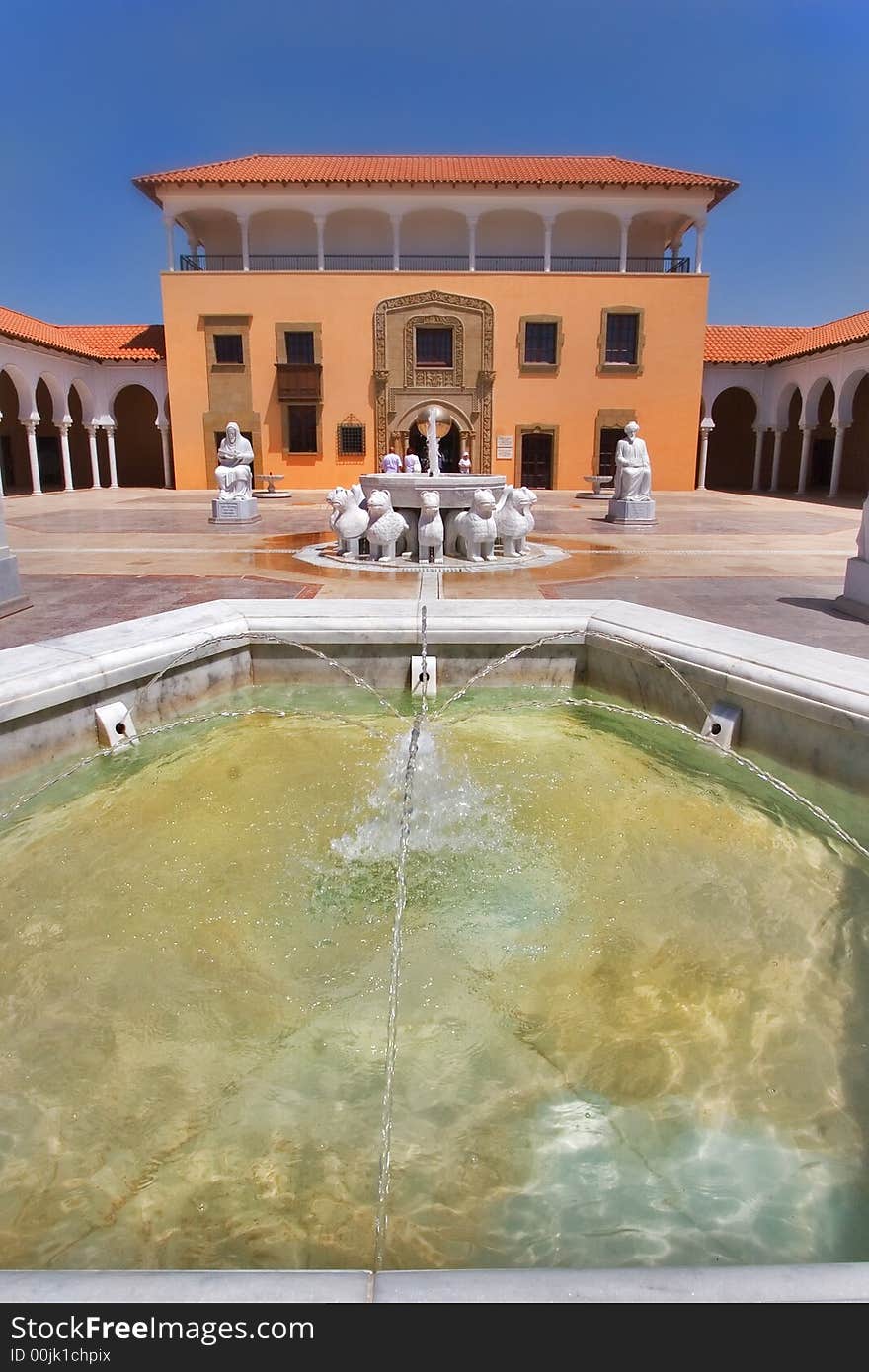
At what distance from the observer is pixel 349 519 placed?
10.7 meters

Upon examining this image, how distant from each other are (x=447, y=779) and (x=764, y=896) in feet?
5.93

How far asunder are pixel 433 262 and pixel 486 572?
23.8 meters

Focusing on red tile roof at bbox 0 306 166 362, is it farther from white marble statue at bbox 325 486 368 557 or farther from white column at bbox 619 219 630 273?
white marble statue at bbox 325 486 368 557

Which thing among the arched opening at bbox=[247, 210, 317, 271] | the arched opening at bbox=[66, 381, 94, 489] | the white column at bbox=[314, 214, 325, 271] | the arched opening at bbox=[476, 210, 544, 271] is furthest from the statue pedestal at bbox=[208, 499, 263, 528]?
the arched opening at bbox=[66, 381, 94, 489]

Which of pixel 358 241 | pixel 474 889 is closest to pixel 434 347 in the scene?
pixel 358 241

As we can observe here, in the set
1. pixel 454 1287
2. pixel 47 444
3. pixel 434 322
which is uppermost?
pixel 434 322

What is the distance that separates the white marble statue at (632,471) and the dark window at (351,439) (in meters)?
13.0

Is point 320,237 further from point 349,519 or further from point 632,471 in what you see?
point 349,519

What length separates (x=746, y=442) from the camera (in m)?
33.5

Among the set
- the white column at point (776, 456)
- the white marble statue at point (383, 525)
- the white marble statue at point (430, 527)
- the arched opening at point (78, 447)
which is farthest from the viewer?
the arched opening at point (78, 447)

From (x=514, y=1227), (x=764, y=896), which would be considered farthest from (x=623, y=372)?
(x=514, y=1227)

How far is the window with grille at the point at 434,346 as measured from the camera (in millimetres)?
28203

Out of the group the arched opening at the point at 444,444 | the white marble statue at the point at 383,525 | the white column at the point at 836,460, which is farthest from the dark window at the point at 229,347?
the white marble statue at the point at 383,525

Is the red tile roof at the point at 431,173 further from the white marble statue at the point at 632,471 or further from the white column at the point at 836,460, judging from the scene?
the white marble statue at the point at 632,471
